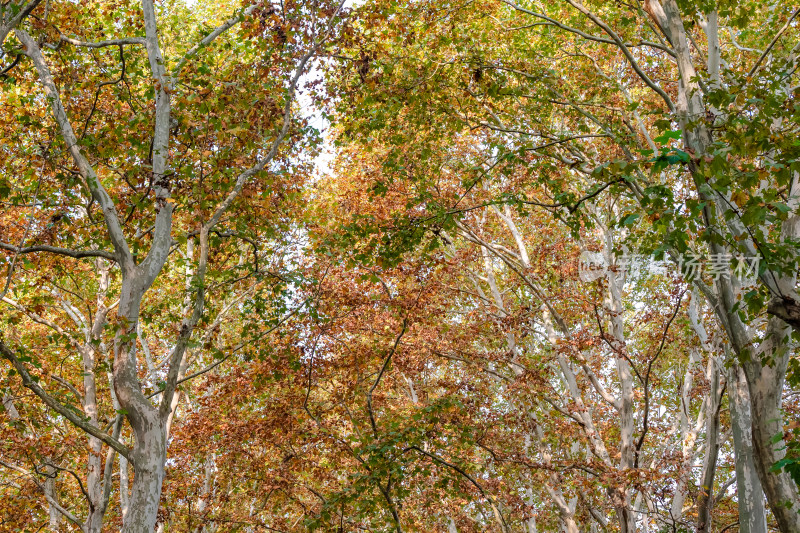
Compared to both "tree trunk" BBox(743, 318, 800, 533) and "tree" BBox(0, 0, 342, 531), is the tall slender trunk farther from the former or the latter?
"tree" BBox(0, 0, 342, 531)

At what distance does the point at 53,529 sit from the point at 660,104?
14523mm

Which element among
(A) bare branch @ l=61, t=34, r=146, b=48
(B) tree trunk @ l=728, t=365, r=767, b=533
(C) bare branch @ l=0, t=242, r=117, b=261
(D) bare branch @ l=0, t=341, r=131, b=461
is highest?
(A) bare branch @ l=61, t=34, r=146, b=48

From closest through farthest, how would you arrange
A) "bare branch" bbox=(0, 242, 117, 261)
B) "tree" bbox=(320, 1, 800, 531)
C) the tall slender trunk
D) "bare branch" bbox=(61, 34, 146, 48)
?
1. "tree" bbox=(320, 1, 800, 531)
2. "bare branch" bbox=(0, 242, 117, 261)
3. "bare branch" bbox=(61, 34, 146, 48)
4. the tall slender trunk

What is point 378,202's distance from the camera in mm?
13086

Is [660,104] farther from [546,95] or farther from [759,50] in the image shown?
[546,95]

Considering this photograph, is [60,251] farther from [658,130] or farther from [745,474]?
[745,474]

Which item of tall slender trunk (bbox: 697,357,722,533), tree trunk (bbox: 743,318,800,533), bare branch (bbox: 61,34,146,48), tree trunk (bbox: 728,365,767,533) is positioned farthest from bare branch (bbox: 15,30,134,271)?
tall slender trunk (bbox: 697,357,722,533)

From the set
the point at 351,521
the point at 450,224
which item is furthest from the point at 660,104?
the point at 351,521

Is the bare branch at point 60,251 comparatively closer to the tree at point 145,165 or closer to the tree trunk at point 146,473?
the tree at point 145,165

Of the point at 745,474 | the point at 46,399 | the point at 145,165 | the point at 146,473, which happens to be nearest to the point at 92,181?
the point at 145,165

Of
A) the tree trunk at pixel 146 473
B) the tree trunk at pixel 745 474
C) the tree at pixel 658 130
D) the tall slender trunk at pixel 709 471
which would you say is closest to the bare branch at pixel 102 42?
the tree at pixel 658 130

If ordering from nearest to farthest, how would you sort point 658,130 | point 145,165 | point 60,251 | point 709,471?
point 60,251 < point 658,130 < point 145,165 < point 709,471

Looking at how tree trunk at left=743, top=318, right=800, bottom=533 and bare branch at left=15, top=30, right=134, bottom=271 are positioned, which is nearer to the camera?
tree trunk at left=743, top=318, right=800, bottom=533

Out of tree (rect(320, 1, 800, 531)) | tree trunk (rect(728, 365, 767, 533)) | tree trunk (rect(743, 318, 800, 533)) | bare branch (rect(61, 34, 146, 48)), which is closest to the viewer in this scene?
tree (rect(320, 1, 800, 531))
